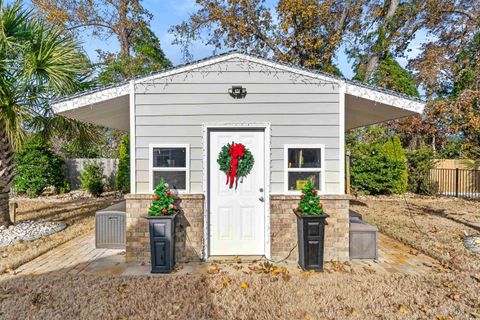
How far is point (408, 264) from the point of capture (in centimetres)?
436

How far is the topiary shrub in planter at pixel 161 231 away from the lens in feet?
13.0

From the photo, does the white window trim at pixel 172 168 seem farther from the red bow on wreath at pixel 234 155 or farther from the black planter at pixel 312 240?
the black planter at pixel 312 240

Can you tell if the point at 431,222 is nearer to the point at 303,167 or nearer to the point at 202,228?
the point at 303,167

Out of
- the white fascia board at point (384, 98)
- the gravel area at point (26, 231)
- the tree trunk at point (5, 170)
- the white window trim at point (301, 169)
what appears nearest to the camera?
the white fascia board at point (384, 98)

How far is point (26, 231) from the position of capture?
580cm

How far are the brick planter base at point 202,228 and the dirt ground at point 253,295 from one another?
Answer: 46 cm

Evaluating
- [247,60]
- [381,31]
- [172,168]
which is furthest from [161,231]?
[381,31]

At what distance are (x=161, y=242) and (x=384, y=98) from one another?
3.97 metres

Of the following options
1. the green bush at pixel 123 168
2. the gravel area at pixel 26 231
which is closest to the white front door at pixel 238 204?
the gravel area at pixel 26 231

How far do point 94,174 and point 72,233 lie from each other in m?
6.23

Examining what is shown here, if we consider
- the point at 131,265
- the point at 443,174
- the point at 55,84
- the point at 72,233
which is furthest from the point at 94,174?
the point at 443,174

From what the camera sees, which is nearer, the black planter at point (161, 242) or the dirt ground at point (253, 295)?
the dirt ground at point (253, 295)

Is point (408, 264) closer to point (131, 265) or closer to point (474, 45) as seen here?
point (131, 265)

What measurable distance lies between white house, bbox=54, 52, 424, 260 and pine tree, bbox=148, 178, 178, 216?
0.96ft
